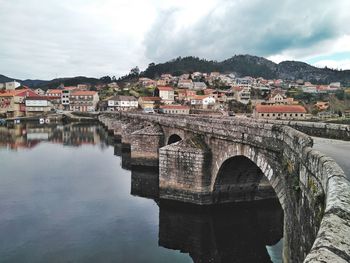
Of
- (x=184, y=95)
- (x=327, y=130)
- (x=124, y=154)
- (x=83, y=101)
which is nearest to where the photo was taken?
(x=327, y=130)

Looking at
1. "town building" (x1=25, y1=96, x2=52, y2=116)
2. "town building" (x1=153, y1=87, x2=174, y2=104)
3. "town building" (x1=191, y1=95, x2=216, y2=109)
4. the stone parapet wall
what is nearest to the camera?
the stone parapet wall

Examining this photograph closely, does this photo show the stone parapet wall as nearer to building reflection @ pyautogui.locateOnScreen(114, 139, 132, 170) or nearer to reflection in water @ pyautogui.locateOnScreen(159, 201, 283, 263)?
reflection in water @ pyautogui.locateOnScreen(159, 201, 283, 263)

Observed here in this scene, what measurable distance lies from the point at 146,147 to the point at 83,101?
3321 inches

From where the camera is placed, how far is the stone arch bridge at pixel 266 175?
283 cm

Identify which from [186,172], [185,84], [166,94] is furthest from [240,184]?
[185,84]

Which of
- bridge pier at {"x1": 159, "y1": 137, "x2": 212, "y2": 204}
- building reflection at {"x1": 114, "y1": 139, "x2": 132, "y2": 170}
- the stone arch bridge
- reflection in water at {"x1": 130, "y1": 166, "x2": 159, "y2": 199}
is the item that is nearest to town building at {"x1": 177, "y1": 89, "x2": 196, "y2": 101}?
building reflection at {"x1": 114, "y1": 139, "x2": 132, "y2": 170}

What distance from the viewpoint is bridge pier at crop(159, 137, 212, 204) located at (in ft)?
53.4

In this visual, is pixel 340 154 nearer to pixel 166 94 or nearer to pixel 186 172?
pixel 186 172

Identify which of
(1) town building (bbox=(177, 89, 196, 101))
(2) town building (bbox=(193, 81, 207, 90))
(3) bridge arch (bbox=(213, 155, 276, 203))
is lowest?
(3) bridge arch (bbox=(213, 155, 276, 203))

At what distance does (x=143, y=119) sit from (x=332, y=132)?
86.8 feet

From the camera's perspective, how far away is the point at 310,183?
5.39 m

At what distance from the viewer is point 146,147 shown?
26.9 meters

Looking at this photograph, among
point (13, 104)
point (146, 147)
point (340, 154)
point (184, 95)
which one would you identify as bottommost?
point (146, 147)

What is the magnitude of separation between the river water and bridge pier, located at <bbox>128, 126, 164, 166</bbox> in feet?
10.5
